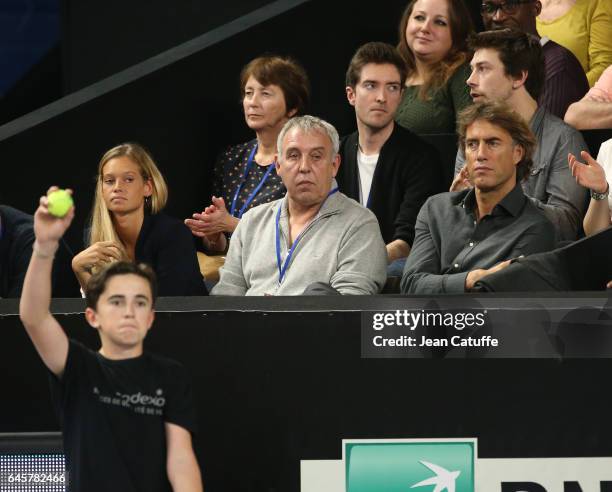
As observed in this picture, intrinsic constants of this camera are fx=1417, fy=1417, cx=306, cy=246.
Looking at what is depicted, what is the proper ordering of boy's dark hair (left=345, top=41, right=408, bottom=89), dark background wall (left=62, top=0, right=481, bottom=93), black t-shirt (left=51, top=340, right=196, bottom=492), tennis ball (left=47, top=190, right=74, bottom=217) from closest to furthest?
tennis ball (left=47, top=190, right=74, bottom=217) < black t-shirt (left=51, top=340, right=196, bottom=492) < boy's dark hair (left=345, top=41, right=408, bottom=89) < dark background wall (left=62, top=0, right=481, bottom=93)

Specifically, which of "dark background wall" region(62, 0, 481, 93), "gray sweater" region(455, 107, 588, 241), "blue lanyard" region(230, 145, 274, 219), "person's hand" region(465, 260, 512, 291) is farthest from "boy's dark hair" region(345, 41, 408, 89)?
"dark background wall" region(62, 0, 481, 93)

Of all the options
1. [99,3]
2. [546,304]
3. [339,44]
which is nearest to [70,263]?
[546,304]

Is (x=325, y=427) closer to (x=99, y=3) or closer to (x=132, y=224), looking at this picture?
(x=132, y=224)

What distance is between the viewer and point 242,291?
516cm

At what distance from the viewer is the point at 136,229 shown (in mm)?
5219

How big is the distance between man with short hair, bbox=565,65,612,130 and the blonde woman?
69.4 inches

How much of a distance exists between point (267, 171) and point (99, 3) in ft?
9.72

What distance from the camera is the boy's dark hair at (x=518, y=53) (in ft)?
18.4

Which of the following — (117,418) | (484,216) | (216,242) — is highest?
(216,242)

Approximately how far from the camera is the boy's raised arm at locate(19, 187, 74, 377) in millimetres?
3693

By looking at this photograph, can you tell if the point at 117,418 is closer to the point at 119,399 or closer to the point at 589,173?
the point at 119,399

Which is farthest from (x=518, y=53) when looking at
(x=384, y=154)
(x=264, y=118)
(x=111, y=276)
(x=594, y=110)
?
(x=111, y=276)

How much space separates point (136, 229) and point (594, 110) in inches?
77.5

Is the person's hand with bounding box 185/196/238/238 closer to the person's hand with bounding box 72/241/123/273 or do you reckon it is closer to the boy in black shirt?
the person's hand with bounding box 72/241/123/273
